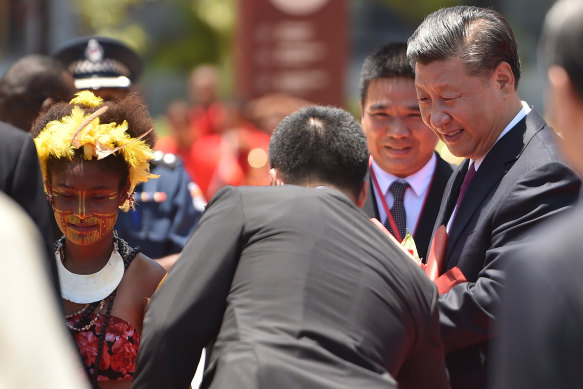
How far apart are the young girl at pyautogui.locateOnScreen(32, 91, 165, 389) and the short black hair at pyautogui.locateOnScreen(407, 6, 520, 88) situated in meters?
1.05

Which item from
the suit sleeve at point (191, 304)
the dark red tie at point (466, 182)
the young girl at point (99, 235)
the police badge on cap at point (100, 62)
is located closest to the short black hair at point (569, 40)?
the suit sleeve at point (191, 304)

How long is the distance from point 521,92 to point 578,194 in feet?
53.1

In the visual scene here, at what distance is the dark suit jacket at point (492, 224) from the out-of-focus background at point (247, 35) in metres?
7.70

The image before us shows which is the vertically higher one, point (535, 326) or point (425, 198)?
point (535, 326)

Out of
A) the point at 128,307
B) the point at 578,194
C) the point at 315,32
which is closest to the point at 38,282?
the point at 128,307

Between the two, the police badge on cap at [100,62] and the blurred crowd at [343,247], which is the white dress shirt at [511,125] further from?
the police badge on cap at [100,62]

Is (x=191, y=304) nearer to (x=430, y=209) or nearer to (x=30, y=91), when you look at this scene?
(x=430, y=209)

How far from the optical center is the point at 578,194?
3045mm

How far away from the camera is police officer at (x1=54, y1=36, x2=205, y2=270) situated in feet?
15.4

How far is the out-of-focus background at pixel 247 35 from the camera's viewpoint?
12.2 metres

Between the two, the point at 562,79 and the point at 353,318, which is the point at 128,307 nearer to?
the point at 353,318

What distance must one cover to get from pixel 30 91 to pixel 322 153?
221 cm

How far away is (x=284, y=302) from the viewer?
2.52 metres

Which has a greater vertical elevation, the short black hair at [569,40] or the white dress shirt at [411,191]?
the short black hair at [569,40]
